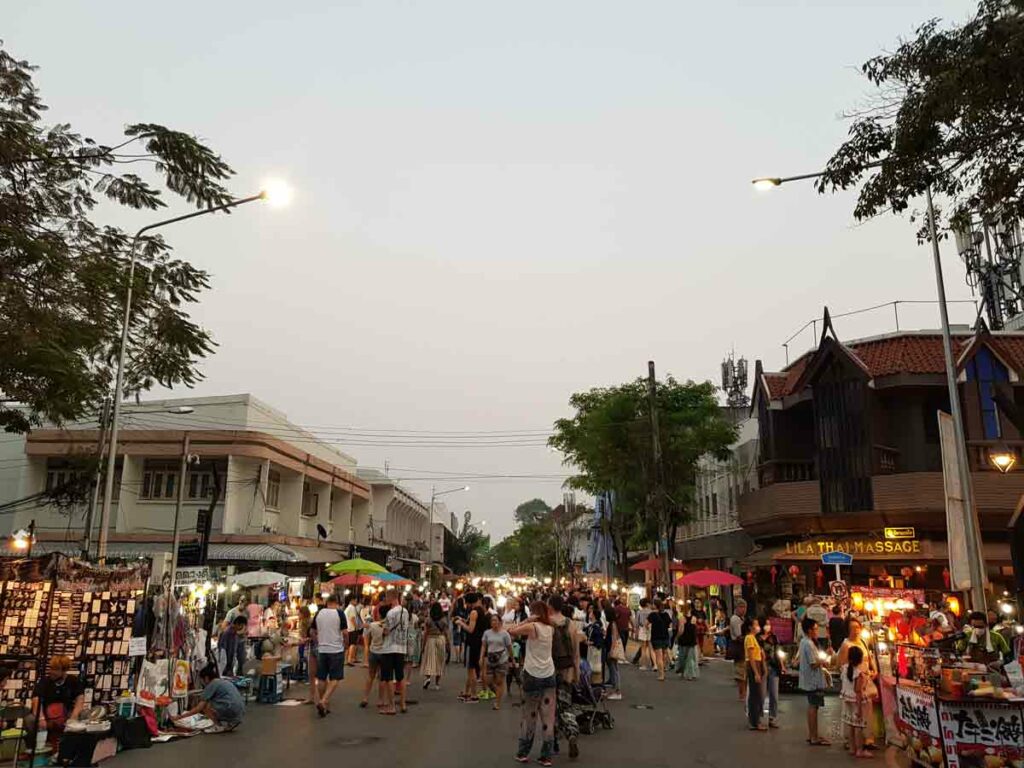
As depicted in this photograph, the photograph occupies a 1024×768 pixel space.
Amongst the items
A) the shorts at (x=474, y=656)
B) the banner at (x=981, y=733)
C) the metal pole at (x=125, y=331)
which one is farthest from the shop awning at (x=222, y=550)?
the banner at (x=981, y=733)

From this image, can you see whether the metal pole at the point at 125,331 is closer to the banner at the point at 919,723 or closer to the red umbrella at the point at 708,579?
the banner at the point at 919,723

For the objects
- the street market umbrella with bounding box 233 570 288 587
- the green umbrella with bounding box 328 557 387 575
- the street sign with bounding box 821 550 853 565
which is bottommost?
the street market umbrella with bounding box 233 570 288 587

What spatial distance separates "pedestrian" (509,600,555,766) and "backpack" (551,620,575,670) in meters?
0.61

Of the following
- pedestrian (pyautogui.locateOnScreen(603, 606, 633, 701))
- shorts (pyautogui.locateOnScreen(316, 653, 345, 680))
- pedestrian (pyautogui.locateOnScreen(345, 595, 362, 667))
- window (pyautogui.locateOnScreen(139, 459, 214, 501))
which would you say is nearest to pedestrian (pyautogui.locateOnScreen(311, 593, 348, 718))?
shorts (pyautogui.locateOnScreen(316, 653, 345, 680))

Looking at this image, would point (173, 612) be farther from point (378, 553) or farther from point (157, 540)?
point (378, 553)

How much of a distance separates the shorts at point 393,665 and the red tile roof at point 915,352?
20221 millimetres

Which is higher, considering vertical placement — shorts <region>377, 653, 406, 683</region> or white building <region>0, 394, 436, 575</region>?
white building <region>0, 394, 436, 575</region>

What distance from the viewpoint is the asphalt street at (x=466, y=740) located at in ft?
32.3

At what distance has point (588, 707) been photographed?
38.7ft

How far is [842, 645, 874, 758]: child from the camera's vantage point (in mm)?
10266

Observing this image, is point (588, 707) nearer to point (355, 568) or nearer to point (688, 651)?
point (688, 651)

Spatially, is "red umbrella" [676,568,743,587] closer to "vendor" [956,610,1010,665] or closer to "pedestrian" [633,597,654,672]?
"pedestrian" [633,597,654,672]

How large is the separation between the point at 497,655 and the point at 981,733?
8.11 meters

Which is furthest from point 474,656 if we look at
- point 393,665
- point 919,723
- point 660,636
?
point 919,723
